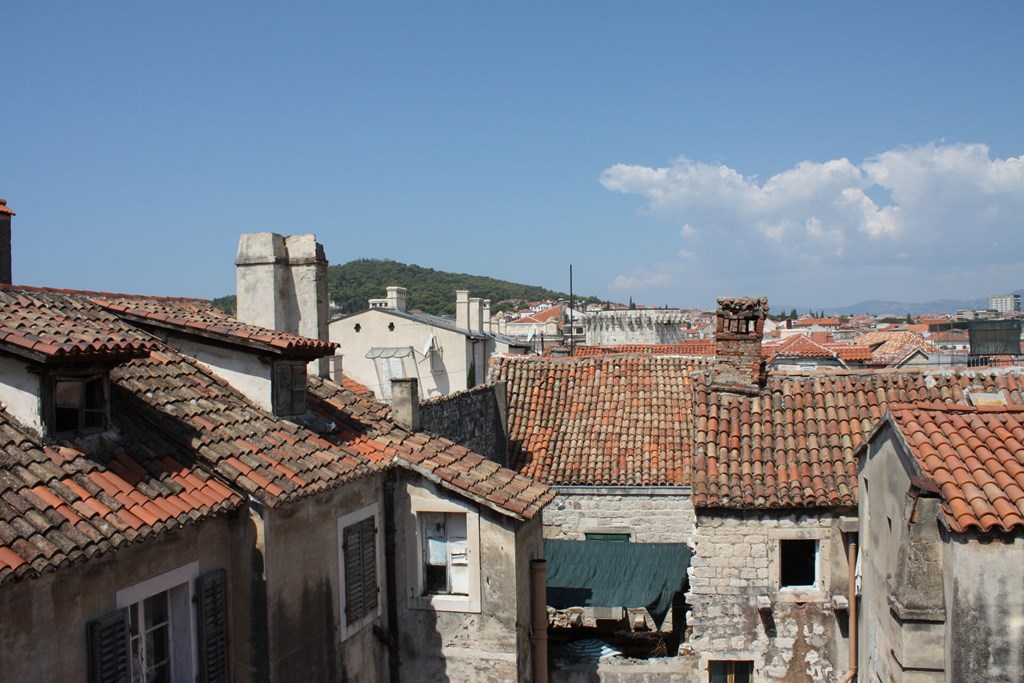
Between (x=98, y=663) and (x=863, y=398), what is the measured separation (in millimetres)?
12871

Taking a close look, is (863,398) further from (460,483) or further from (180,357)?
(180,357)

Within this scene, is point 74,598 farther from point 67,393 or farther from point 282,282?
point 282,282

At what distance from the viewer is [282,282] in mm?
12500

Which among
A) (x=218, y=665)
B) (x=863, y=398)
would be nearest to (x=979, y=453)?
(x=863, y=398)

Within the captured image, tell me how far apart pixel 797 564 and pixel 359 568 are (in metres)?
7.31

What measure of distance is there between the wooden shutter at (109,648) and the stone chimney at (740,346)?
1139cm

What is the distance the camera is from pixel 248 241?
40.7 feet

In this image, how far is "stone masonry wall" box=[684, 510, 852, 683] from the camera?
537 inches

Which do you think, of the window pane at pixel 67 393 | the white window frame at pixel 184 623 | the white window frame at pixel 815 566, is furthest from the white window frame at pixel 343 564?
the white window frame at pixel 815 566

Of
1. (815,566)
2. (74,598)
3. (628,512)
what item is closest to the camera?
(74,598)

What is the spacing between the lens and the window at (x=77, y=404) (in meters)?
7.45

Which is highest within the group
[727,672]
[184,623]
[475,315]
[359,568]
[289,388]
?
[475,315]

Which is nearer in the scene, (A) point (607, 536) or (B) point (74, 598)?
(B) point (74, 598)

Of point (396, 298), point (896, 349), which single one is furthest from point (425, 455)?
point (896, 349)
